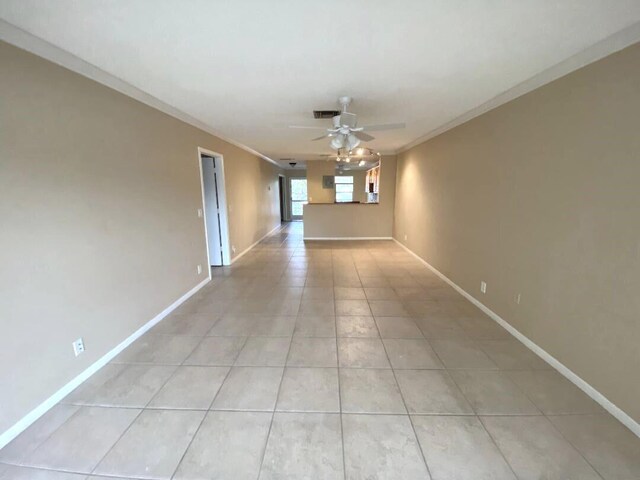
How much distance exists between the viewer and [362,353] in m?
2.38

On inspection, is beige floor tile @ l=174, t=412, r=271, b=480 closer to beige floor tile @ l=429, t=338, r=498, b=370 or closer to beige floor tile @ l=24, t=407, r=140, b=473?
beige floor tile @ l=24, t=407, r=140, b=473

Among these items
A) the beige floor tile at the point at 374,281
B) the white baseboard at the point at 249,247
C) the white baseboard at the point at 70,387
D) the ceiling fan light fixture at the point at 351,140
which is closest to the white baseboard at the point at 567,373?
the beige floor tile at the point at 374,281

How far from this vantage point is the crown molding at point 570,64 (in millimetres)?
1611

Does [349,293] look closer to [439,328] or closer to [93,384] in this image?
[439,328]

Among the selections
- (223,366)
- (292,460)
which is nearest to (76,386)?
(223,366)

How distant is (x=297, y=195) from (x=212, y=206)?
24.3 feet

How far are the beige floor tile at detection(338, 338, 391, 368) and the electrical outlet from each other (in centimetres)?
195

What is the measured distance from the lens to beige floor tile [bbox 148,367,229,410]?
1845mm

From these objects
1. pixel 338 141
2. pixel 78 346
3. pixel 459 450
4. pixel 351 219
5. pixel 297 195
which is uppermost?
pixel 338 141

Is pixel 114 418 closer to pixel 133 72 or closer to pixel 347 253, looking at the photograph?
pixel 133 72

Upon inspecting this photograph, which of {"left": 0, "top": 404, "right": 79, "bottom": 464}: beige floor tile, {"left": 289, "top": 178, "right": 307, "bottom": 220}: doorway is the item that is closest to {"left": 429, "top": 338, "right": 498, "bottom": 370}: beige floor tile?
{"left": 0, "top": 404, "right": 79, "bottom": 464}: beige floor tile

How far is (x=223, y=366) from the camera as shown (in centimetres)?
222

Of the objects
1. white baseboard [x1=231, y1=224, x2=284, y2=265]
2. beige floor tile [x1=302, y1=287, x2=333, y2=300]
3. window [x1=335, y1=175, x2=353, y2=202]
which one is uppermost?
window [x1=335, y1=175, x2=353, y2=202]

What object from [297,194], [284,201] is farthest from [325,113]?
[297,194]
